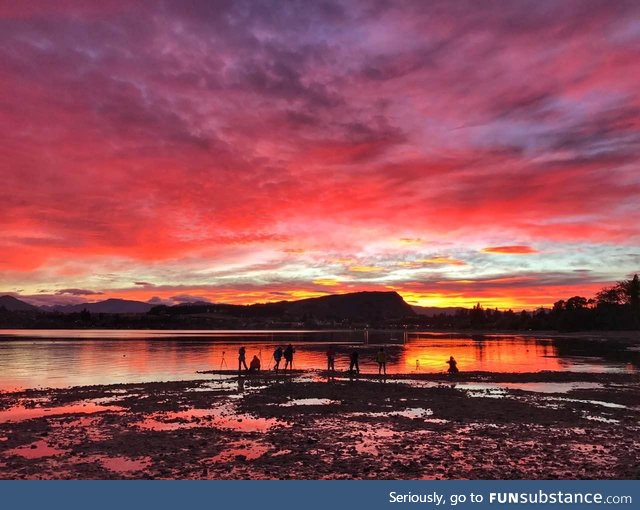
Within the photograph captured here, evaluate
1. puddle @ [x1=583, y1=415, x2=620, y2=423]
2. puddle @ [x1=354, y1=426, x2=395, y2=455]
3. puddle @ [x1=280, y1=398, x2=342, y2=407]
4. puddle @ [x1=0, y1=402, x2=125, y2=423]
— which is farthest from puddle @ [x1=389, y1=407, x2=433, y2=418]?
puddle @ [x1=0, y1=402, x2=125, y2=423]

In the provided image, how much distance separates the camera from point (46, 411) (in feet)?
89.8

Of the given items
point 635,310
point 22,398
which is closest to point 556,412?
point 22,398

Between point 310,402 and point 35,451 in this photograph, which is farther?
point 310,402

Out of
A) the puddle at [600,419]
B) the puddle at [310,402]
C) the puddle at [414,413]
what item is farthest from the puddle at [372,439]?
the puddle at [600,419]

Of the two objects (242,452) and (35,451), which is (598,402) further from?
(35,451)

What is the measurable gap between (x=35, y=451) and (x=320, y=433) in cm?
1063

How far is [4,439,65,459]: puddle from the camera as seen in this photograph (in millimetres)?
17250

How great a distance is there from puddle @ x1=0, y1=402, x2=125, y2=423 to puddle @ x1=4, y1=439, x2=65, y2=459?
7410 millimetres

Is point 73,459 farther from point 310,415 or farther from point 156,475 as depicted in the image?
point 310,415

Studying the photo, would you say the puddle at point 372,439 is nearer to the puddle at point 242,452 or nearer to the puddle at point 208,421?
the puddle at point 242,452

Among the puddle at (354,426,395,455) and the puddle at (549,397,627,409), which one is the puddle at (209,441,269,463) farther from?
the puddle at (549,397,627,409)

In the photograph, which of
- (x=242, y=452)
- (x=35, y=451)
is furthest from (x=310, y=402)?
(x=35, y=451)

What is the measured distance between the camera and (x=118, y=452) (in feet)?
57.8

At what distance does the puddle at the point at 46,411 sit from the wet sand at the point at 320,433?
68 mm
